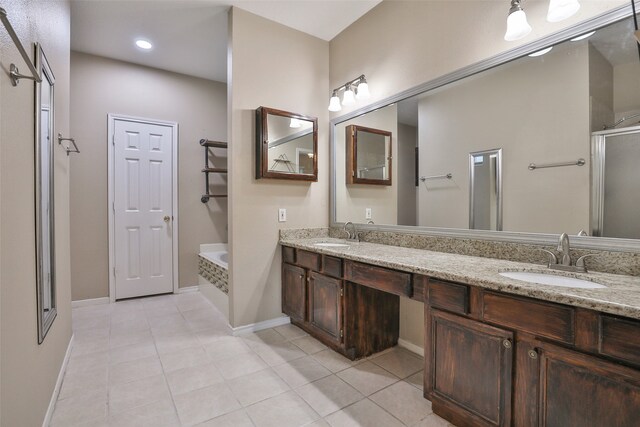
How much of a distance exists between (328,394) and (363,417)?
27 centimetres

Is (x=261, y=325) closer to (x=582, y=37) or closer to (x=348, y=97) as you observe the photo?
(x=348, y=97)

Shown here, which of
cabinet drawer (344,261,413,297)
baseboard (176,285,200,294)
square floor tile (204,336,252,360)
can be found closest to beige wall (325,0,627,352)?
cabinet drawer (344,261,413,297)

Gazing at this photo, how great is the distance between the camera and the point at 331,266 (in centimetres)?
221

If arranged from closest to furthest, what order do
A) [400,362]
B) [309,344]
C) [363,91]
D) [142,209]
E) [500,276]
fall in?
[500,276] < [400,362] < [309,344] < [363,91] < [142,209]

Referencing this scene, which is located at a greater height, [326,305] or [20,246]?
[20,246]

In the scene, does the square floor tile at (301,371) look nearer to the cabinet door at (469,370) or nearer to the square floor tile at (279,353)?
the square floor tile at (279,353)

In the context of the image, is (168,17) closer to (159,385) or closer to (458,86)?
(458,86)

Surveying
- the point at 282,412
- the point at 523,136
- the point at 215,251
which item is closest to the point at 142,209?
the point at 215,251

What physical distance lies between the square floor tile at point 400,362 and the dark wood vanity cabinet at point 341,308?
0.26 ft

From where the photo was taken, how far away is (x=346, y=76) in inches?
114

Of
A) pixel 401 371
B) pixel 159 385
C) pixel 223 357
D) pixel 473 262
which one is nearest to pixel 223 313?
pixel 223 357

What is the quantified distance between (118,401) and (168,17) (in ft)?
9.93

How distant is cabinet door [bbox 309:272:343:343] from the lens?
217 centimetres

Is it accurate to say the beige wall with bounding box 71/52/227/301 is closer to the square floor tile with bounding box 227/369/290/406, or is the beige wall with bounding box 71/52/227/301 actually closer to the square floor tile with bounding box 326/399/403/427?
the square floor tile with bounding box 227/369/290/406
